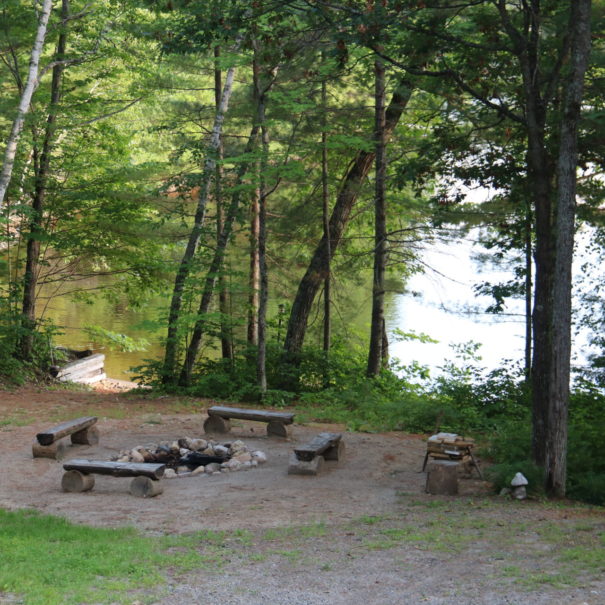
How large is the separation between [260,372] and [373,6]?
777 cm

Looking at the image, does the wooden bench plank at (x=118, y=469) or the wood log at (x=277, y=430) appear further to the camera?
the wood log at (x=277, y=430)

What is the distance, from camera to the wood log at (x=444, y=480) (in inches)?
289

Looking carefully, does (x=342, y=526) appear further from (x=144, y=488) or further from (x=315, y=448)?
(x=144, y=488)

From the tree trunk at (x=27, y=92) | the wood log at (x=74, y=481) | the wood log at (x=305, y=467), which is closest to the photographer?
the wood log at (x=74, y=481)

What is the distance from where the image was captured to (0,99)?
13781mm

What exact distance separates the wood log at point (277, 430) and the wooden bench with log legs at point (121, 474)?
2811mm

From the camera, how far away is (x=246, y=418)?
9758mm

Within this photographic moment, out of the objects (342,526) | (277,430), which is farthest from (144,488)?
(277,430)

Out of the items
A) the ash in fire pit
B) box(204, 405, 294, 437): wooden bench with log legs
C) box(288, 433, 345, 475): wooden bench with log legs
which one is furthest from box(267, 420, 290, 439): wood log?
box(288, 433, 345, 475): wooden bench with log legs

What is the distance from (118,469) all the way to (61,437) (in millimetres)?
1673

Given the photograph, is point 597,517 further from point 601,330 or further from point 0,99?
point 0,99

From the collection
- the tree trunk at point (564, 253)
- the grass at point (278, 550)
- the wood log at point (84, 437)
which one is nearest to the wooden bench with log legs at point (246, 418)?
the wood log at point (84, 437)

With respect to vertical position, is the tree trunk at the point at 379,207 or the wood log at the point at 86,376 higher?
the tree trunk at the point at 379,207

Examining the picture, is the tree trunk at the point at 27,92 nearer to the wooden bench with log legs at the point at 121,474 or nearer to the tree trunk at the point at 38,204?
the tree trunk at the point at 38,204
